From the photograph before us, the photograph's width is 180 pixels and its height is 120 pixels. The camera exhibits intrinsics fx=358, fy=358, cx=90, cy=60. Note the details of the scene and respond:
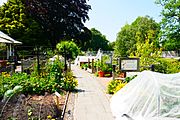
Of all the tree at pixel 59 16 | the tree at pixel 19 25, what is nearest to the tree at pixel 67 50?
the tree at pixel 19 25

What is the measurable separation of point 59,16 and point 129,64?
28931 millimetres

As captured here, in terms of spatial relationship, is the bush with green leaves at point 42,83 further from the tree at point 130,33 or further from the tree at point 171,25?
the tree at point 130,33

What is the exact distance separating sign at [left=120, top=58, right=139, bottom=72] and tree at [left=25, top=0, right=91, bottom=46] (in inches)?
1062

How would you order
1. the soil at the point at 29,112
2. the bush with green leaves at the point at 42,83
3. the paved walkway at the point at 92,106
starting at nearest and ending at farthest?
the soil at the point at 29,112
the paved walkway at the point at 92,106
the bush with green leaves at the point at 42,83

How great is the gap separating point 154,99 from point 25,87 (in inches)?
261

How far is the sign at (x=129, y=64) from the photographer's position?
16.1m

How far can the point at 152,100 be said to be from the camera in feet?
27.6

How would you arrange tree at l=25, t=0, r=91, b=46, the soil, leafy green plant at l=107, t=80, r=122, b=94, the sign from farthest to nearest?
tree at l=25, t=0, r=91, b=46, the sign, leafy green plant at l=107, t=80, r=122, b=94, the soil

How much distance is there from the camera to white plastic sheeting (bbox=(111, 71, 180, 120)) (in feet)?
26.7

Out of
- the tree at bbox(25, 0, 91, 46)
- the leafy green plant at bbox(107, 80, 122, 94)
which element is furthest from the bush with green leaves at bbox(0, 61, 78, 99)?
the tree at bbox(25, 0, 91, 46)

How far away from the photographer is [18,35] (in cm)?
3875

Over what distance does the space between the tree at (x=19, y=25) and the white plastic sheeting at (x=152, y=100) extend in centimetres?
2991

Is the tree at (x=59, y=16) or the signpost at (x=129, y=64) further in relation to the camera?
the tree at (x=59, y=16)

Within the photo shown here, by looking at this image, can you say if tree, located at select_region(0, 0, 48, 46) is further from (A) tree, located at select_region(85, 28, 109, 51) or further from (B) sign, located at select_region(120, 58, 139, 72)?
(A) tree, located at select_region(85, 28, 109, 51)
